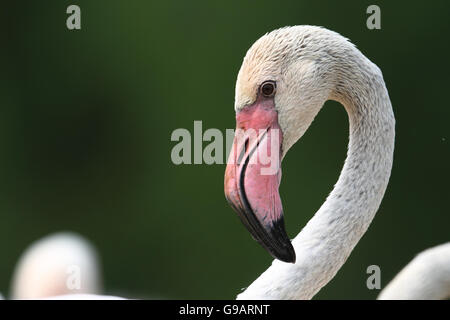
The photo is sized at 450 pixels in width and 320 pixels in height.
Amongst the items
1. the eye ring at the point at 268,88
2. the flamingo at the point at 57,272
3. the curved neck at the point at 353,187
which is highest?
the eye ring at the point at 268,88

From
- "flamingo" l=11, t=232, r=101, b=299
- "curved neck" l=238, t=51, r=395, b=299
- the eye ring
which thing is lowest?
"flamingo" l=11, t=232, r=101, b=299

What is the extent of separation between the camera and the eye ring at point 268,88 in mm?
1855

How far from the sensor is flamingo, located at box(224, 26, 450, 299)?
5.97 feet

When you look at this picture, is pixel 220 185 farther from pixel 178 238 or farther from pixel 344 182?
pixel 344 182

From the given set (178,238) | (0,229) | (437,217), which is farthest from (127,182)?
(437,217)

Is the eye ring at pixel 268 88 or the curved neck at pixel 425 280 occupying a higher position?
the eye ring at pixel 268 88

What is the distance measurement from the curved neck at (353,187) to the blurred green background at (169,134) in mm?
2291

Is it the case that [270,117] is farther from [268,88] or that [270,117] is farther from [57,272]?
[57,272]

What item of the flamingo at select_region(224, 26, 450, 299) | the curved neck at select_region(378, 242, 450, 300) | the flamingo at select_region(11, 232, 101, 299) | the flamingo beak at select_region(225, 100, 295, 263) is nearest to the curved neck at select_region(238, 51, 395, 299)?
the flamingo at select_region(224, 26, 450, 299)

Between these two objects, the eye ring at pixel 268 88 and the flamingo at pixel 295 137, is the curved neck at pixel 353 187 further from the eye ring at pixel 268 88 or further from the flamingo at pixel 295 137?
the eye ring at pixel 268 88

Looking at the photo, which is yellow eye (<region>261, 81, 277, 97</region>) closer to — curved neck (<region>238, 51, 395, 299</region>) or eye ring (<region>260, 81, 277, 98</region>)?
eye ring (<region>260, 81, 277, 98</region>)

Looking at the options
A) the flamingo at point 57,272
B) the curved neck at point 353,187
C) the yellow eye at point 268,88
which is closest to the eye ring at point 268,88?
the yellow eye at point 268,88

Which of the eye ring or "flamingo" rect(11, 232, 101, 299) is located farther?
"flamingo" rect(11, 232, 101, 299)

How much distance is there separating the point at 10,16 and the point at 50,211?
4.30 ft
